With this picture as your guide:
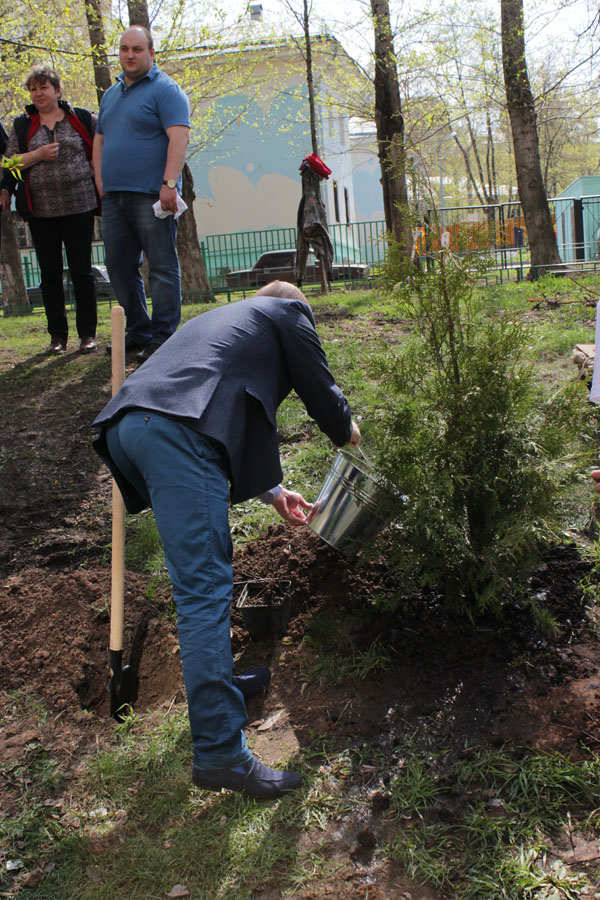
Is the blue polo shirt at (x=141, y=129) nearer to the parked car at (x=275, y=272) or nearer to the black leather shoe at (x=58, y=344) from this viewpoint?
the black leather shoe at (x=58, y=344)

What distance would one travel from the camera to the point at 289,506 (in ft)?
10.2

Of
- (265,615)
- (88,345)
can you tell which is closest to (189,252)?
(88,345)

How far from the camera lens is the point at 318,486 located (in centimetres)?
434

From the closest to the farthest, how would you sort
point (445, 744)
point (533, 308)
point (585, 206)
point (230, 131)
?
point (445, 744), point (533, 308), point (585, 206), point (230, 131)

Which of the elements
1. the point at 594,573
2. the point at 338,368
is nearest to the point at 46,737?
the point at 594,573

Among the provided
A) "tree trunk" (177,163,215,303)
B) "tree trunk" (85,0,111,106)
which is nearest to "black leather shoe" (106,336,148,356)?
"tree trunk" (177,163,215,303)

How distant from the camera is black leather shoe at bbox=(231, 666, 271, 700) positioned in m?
2.90

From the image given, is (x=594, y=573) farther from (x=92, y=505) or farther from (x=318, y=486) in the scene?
(x=92, y=505)

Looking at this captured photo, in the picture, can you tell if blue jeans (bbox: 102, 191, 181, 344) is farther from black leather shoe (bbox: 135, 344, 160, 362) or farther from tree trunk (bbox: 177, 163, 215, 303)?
tree trunk (bbox: 177, 163, 215, 303)

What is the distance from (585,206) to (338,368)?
605 inches

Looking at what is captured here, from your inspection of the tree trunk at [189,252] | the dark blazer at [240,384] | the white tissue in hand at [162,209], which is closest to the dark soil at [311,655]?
the dark blazer at [240,384]

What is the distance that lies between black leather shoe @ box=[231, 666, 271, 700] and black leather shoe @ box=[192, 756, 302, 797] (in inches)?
18.9

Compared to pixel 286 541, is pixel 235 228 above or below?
above

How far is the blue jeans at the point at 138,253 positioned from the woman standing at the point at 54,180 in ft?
2.56
